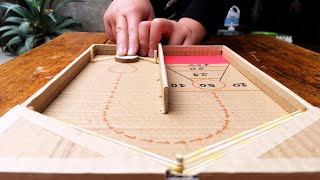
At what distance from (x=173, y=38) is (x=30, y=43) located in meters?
2.90

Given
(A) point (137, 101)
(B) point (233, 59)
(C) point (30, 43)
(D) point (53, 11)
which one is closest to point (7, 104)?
(A) point (137, 101)

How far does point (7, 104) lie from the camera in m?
0.64

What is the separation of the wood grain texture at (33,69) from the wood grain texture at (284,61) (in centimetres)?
65

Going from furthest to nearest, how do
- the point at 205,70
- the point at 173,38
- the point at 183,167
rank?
the point at 173,38
the point at 205,70
the point at 183,167

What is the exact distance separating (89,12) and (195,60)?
3.74 meters

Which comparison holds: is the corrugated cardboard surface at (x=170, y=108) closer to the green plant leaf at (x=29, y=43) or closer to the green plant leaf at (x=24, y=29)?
the green plant leaf at (x=29, y=43)

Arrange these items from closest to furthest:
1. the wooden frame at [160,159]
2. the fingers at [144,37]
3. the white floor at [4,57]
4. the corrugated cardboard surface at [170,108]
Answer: the wooden frame at [160,159], the corrugated cardboard surface at [170,108], the fingers at [144,37], the white floor at [4,57]

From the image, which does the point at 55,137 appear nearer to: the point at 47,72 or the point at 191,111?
the point at 191,111

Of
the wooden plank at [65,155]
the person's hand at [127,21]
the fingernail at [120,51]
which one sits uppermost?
the person's hand at [127,21]

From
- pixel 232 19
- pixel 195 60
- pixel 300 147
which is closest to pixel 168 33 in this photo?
pixel 195 60

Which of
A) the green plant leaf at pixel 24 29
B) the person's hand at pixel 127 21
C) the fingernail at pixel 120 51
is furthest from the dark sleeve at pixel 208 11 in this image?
the green plant leaf at pixel 24 29

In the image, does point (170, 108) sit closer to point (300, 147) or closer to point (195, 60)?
point (300, 147)

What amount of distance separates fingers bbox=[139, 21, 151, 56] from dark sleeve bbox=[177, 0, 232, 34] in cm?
31

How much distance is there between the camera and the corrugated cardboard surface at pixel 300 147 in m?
0.36
